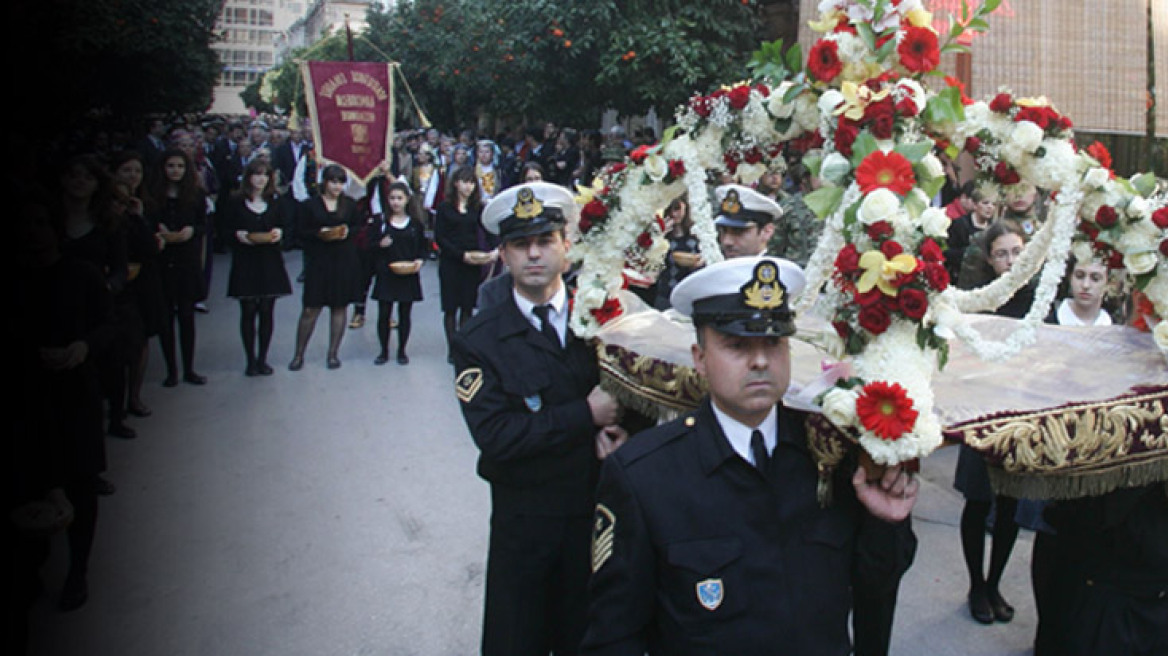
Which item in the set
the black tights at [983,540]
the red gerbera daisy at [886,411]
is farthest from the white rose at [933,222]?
the black tights at [983,540]

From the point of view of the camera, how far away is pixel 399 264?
8.73 metres

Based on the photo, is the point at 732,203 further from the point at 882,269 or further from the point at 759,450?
the point at 759,450

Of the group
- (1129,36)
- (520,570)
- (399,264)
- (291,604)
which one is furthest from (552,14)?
(520,570)

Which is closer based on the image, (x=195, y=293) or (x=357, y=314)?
(x=195, y=293)

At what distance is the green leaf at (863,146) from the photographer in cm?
258

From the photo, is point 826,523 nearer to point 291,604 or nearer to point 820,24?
point 820,24

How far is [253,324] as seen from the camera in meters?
8.42

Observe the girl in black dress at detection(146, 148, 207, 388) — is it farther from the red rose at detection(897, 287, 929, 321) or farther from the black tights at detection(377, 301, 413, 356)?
the red rose at detection(897, 287, 929, 321)

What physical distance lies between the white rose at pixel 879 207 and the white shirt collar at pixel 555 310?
1.27m

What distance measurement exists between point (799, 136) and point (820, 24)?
402mm

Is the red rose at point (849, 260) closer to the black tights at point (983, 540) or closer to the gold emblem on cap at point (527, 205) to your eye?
the gold emblem on cap at point (527, 205)

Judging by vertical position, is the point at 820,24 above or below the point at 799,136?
above

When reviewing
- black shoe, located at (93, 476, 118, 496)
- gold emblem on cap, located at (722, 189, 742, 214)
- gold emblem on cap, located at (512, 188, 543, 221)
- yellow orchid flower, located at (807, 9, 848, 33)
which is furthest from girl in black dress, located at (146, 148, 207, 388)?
yellow orchid flower, located at (807, 9, 848, 33)

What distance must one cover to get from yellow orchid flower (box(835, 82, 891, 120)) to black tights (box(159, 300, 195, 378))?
660cm
